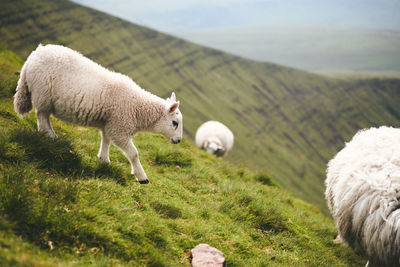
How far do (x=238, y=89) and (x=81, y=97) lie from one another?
154 metres

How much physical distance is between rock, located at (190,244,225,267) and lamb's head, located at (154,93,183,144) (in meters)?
3.00

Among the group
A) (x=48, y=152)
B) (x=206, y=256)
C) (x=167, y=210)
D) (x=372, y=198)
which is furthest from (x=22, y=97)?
(x=372, y=198)

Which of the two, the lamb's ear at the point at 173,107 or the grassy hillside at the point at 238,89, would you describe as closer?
the lamb's ear at the point at 173,107

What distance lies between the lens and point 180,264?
4.27 metres

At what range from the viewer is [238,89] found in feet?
513

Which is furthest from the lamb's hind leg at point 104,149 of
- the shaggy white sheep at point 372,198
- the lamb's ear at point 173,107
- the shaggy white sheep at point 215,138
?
the shaggy white sheep at point 215,138

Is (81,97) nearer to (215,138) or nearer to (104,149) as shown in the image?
(104,149)

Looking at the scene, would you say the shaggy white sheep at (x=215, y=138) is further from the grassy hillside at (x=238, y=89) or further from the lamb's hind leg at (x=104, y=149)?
the grassy hillside at (x=238, y=89)

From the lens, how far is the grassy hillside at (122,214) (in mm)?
3471

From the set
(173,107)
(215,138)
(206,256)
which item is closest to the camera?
(206,256)

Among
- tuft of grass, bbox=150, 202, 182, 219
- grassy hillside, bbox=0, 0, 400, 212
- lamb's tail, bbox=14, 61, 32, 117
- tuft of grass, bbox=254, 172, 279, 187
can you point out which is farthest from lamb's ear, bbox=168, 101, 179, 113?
grassy hillside, bbox=0, 0, 400, 212

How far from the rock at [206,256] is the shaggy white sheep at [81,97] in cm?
219

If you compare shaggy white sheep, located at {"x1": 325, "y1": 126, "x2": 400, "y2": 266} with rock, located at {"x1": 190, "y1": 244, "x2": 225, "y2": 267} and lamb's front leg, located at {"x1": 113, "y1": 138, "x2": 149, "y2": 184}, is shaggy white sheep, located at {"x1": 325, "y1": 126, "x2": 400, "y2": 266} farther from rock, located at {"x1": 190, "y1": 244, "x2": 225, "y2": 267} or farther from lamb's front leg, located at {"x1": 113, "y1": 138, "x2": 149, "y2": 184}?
lamb's front leg, located at {"x1": 113, "y1": 138, "x2": 149, "y2": 184}

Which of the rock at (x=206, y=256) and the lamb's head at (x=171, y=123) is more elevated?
the lamb's head at (x=171, y=123)
